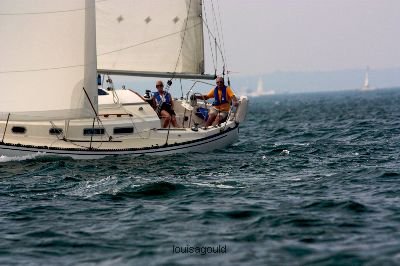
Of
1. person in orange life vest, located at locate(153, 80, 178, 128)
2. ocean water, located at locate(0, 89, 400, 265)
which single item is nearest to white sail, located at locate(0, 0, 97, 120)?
ocean water, located at locate(0, 89, 400, 265)

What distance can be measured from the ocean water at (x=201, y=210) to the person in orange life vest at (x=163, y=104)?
284 cm

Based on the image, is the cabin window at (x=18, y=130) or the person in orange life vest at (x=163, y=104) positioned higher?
the person in orange life vest at (x=163, y=104)

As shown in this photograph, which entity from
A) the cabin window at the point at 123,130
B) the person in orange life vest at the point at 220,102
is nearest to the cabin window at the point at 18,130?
the cabin window at the point at 123,130

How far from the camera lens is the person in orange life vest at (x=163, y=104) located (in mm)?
23516

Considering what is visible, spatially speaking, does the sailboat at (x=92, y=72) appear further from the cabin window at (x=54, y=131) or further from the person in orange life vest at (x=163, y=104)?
the person in orange life vest at (x=163, y=104)

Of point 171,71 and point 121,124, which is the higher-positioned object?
point 171,71

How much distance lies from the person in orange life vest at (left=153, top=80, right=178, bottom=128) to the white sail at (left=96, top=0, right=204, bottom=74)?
2.72 feet

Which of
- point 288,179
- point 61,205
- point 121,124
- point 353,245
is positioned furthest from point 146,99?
point 353,245

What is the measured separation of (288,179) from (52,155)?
275 inches

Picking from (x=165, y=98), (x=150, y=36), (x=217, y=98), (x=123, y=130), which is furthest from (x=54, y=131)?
(x=217, y=98)

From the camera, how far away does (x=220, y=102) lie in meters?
25.0

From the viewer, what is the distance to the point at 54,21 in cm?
1952

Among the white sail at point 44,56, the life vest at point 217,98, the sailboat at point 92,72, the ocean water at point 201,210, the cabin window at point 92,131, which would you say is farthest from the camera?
the life vest at point 217,98

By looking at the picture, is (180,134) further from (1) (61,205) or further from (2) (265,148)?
(1) (61,205)
